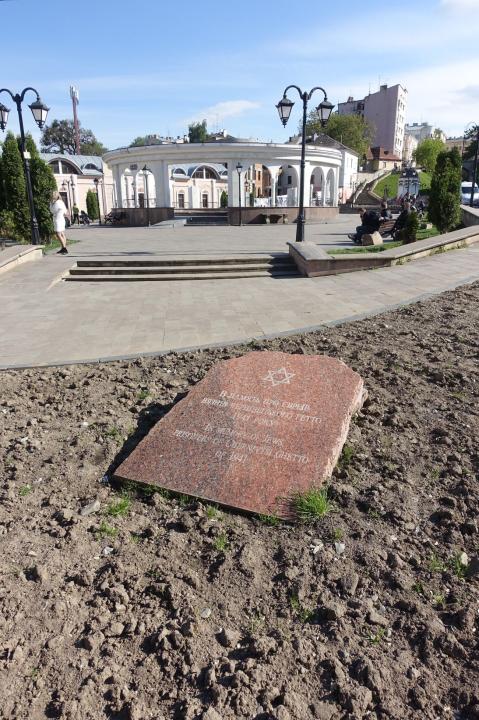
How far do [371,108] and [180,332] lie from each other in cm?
10962

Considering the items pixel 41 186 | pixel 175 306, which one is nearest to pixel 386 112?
pixel 41 186

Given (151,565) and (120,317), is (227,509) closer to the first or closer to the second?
(151,565)

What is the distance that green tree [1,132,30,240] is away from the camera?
52.4ft

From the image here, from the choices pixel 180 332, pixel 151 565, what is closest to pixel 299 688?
pixel 151 565

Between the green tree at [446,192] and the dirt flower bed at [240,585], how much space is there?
44.1 ft

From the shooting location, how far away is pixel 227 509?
10.6 ft

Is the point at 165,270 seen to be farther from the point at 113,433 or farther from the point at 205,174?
the point at 205,174

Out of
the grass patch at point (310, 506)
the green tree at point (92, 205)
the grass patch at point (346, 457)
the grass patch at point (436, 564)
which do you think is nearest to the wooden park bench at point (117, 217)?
the green tree at point (92, 205)

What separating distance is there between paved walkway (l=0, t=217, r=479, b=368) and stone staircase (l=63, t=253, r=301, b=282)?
41 cm

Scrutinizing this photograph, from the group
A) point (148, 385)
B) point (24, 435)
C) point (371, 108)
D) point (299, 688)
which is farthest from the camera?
point (371, 108)

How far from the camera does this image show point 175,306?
29.1 feet

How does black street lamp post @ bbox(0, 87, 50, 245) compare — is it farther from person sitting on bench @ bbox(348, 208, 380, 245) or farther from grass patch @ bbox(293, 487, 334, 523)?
grass patch @ bbox(293, 487, 334, 523)

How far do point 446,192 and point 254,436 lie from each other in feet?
50.1

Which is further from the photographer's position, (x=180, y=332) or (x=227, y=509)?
(x=180, y=332)
